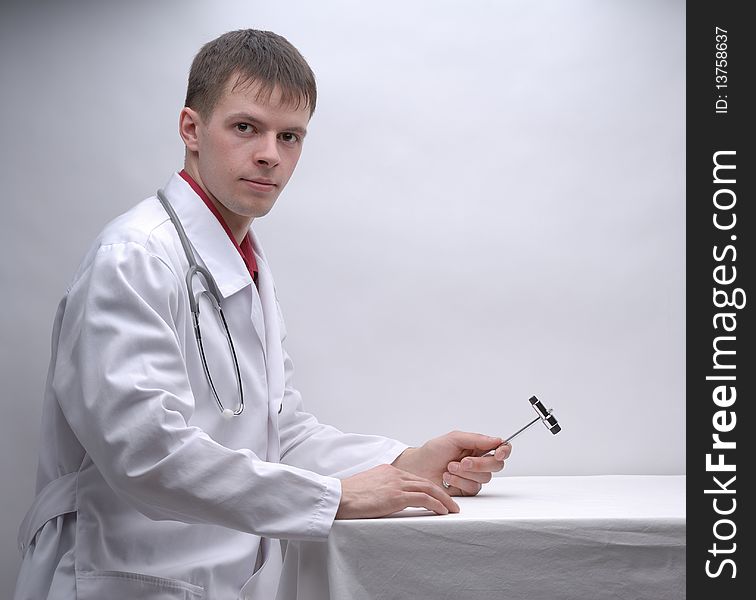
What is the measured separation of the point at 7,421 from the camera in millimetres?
1842

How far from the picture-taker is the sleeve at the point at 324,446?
1.59 m

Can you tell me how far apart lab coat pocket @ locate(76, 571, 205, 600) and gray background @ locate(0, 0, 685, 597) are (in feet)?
2.32

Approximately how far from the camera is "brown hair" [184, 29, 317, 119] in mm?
1423

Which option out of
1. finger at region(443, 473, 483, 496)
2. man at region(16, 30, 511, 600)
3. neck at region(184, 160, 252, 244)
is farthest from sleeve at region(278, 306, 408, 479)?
neck at region(184, 160, 252, 244)

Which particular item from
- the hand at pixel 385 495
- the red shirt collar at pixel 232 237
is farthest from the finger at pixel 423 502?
the red shirt collar at pixel 232 237

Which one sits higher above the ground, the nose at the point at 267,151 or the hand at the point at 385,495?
the nose at the point at 267,151

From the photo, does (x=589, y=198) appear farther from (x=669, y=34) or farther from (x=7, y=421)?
(x=7, y=421)

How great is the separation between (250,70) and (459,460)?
0.79 metres

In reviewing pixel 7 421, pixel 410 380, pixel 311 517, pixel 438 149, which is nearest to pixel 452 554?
pixel 311 517

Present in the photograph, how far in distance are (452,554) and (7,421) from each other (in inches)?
44.3

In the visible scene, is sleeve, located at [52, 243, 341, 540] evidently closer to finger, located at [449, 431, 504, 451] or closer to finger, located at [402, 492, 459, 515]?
finger, located at [402, 492, 459, 515]

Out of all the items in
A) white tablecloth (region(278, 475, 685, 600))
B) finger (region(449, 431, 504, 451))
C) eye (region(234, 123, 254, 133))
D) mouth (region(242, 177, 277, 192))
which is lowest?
white tablecloth (region(278, 475, 685, 600))

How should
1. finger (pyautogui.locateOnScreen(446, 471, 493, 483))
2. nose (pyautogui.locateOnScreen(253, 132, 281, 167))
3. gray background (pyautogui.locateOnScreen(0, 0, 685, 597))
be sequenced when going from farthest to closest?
gray background (pyautogui.locateOnScreen(0, 0, 685, 597)) < finger (pyautogui.locateOnScreen(446, 471, 493, 483)) < nose (pyautogui.locateOnScreen(253, 132, 281, 167))

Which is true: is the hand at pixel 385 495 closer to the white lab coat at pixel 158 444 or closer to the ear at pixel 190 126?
the white lab coat at pixel 158 444
